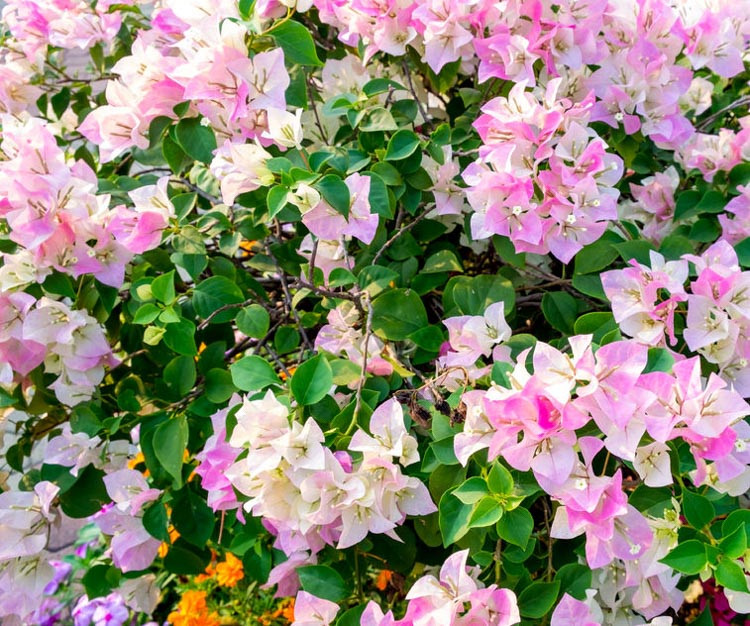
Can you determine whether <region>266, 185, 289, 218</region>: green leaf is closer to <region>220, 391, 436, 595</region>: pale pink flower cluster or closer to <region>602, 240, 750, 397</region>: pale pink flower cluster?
<region>220, 391, 436, 595</region>: pale pink flower cluster

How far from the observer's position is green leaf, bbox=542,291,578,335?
906 millimetres

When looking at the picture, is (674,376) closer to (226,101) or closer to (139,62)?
(226,101)

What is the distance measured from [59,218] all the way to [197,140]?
0.56ft

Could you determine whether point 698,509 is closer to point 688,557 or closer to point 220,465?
point 688,557

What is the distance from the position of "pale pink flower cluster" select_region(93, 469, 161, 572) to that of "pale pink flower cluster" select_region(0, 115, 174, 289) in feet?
0.73

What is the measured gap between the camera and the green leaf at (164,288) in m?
0.82

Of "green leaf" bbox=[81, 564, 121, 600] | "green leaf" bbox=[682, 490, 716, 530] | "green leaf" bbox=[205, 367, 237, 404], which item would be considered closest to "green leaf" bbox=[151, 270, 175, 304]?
"green leaf" bbox=[205, 367, 237, 404]

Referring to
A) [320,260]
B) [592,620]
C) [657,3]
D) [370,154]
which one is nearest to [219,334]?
[320,260]

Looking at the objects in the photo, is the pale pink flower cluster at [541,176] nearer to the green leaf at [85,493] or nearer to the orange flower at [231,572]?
the green leaf at [85,493]

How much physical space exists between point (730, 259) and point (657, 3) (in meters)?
0.34

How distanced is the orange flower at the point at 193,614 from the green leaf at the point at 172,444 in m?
0.62

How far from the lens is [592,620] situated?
0.71m

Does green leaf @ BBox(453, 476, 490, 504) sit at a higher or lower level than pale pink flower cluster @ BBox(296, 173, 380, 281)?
lower

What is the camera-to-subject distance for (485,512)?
65 cm
